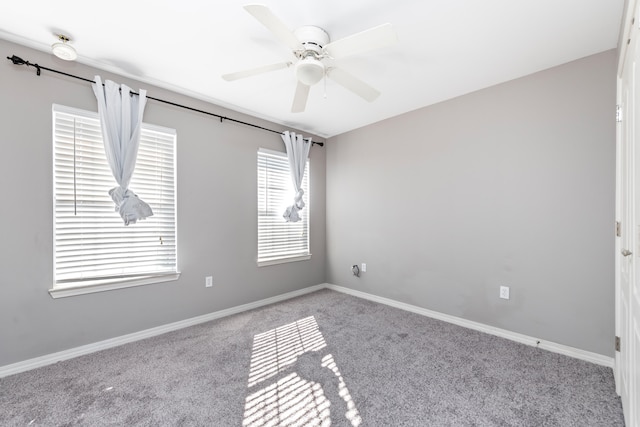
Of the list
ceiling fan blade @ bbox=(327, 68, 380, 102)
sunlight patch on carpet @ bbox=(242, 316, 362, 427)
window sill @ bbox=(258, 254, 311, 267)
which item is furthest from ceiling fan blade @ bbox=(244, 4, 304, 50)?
window sill @ bbox=(258, 254, 311, 267)

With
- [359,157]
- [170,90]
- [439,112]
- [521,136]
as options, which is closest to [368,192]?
[359,157]

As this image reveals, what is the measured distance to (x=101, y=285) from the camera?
2.47m

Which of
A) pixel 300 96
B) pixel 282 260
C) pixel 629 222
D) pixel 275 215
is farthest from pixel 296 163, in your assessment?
pixel 629 222

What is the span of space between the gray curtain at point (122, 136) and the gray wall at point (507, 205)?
2.63 meters

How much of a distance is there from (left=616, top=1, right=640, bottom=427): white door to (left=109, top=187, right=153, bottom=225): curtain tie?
3252 mm

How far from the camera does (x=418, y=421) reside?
1.62m

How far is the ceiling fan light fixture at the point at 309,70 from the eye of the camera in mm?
1884

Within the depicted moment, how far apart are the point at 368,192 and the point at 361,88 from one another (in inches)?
74.4

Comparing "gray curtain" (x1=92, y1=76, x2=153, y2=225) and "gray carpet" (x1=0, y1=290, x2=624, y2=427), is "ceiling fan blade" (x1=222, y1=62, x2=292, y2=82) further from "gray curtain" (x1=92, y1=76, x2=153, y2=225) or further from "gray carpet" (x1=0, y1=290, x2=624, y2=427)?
"gray carpet" (x1=0, y1=290, x2=624, y2=427)

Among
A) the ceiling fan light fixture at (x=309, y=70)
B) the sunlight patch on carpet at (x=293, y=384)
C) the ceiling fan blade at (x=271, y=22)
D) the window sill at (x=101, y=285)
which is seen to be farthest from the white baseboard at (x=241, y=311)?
the ceiling fan blade at (x=271, y=22)

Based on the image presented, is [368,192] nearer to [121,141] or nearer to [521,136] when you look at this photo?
[521,136]

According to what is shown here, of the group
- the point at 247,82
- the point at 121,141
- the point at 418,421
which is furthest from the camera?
the point at 247,82

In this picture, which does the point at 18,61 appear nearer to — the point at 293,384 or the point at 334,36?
the point at 334,36

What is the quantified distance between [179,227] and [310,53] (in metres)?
2.10
